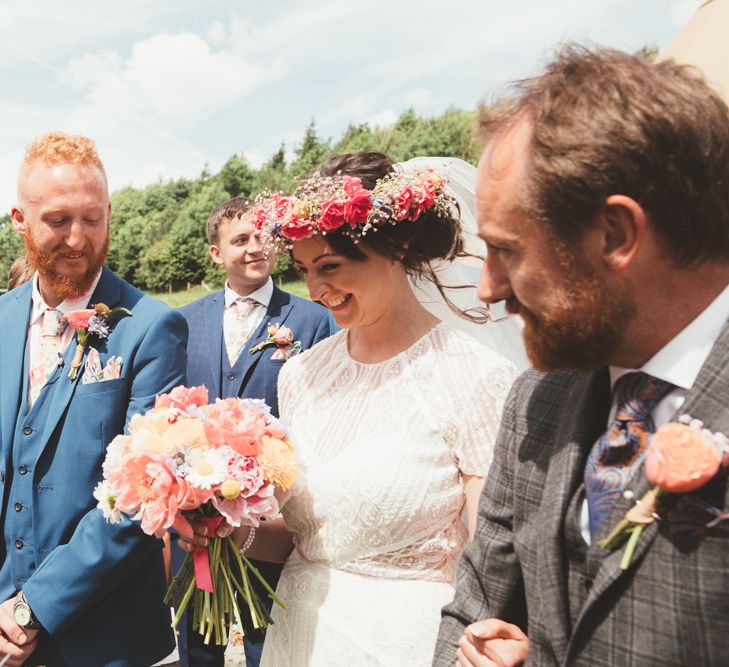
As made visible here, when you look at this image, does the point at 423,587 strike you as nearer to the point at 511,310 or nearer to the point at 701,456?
the point at 511,310

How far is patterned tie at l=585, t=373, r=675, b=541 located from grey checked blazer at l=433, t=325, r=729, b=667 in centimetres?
4

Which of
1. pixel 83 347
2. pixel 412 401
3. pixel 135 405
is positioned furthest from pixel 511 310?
pixel 83 347

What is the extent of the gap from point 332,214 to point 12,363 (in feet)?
5.05

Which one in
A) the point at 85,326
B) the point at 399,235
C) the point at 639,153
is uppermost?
the point at 639,153

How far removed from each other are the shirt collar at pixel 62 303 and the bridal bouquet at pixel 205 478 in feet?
3.04

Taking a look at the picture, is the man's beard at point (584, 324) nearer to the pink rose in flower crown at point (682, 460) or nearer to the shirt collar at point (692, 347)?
the shirt collar at point (692, 347)

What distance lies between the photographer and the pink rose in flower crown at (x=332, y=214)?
2.67 meters

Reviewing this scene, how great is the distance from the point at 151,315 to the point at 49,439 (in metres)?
0.65

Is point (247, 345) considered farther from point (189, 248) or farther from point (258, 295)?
point (189, 248)

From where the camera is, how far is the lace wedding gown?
7.84 ft

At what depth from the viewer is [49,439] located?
2.82m

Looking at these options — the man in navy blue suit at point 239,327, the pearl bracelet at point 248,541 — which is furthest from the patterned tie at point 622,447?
the man in navy blue suit at point 239,327

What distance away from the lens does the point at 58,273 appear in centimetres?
303

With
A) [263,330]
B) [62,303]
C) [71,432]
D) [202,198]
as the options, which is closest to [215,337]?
[263,330]
